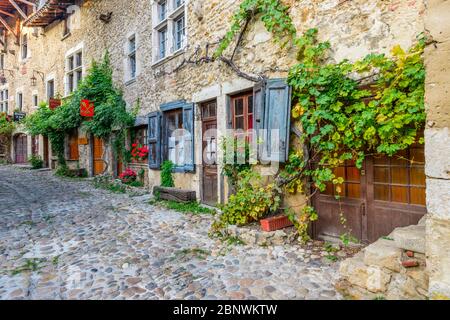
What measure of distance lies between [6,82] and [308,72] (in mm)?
20766

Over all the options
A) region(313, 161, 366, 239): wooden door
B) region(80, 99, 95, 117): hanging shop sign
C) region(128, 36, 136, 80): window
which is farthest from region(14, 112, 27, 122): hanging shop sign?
region(313, 161, 366, 239): wooden door

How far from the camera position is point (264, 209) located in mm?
3943

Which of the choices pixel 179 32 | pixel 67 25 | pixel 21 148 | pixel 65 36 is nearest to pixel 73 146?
pixel 65 36

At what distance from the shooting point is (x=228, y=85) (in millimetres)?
5070

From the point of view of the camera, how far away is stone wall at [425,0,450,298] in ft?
6.03

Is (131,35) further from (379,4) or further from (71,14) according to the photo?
(379,4)

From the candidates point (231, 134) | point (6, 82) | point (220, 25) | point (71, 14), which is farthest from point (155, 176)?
point (6, 82)

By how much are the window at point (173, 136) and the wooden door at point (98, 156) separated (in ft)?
13.0

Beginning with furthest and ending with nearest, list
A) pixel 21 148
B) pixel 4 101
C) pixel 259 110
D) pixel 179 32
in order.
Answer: pixel 4 101, pixel 21 148, pixel 179 32, pixel 259 110

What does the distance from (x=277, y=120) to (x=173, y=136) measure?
3.50m

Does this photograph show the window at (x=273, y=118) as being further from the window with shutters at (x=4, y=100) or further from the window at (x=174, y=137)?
the window with shutters at (x=4, y=100)

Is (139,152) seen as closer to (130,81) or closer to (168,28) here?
(130,81)

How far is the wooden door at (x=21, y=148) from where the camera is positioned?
16.3 meters

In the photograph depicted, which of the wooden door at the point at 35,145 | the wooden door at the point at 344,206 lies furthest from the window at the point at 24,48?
the wooden door at the point at 344,206
